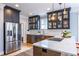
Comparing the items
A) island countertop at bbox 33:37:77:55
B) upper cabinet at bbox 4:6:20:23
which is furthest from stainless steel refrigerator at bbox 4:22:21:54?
island countertop at bbox 33:37:77:55

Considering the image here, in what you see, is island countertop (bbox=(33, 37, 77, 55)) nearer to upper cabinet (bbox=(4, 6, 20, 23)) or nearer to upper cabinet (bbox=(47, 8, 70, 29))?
upper cabinet (bbox=(47, 8, 70, 29))

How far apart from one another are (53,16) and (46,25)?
312 mm

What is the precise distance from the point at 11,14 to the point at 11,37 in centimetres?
80

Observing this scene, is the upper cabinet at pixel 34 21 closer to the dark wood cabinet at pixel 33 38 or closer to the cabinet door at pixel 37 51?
the dark wood cabinet at pixel 33 38

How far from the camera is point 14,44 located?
11.2 feet

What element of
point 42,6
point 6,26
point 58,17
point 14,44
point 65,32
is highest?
point 42,6

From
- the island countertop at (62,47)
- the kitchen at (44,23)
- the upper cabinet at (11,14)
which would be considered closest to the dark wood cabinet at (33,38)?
the kitchen at (44,23)

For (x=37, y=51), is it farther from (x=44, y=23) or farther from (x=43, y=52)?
(x=44, y=23)

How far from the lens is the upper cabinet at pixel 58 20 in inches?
106

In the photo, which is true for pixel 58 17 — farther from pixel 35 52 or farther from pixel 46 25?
pixel 35 52

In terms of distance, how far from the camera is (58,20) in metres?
2.99

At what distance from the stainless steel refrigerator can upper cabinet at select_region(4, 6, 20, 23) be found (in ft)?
0.65

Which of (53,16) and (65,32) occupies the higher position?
(53,16)

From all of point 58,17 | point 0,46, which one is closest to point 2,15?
point 0,46
